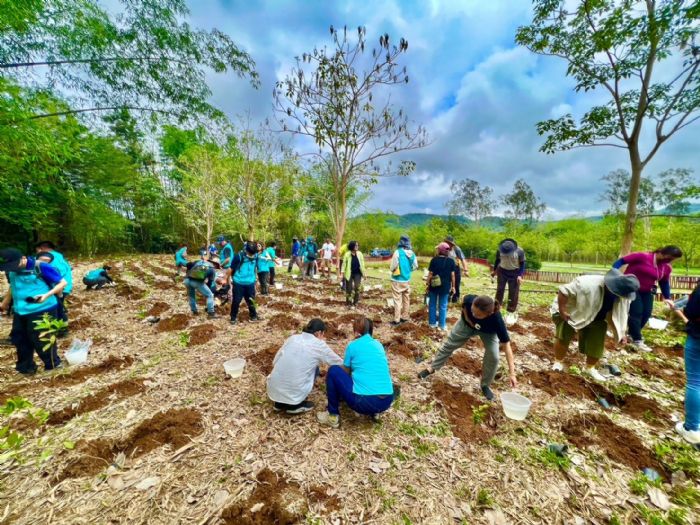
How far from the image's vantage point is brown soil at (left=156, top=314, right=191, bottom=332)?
5.36m

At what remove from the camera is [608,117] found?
7098mm

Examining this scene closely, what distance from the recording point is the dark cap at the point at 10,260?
3115 millimetres

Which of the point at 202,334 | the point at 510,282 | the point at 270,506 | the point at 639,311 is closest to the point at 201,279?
the point at 202,334

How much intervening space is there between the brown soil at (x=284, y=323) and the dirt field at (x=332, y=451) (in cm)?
135

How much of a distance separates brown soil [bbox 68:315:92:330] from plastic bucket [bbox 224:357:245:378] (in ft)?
14.0

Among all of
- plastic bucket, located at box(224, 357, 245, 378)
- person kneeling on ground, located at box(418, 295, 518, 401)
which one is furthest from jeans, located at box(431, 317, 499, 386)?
plastic bucket, located at box(224, 357, 245, 378)

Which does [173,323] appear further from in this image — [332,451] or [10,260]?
[332,451]

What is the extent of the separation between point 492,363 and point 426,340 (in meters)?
1.93

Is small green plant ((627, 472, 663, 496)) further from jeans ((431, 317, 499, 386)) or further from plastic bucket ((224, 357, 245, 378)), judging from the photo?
plastic bucket ((224, 357, 245, 378))

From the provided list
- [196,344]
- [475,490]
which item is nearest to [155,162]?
[196,344]

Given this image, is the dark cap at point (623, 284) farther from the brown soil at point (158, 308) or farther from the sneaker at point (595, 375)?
the brown soil at point (158, 308)

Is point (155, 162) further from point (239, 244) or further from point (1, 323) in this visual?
point (1, 323)

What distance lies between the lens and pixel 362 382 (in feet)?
8.83

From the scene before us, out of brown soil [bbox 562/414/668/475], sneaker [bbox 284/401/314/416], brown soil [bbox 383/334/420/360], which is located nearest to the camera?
brown soil [bbox 562/414/668/475]
